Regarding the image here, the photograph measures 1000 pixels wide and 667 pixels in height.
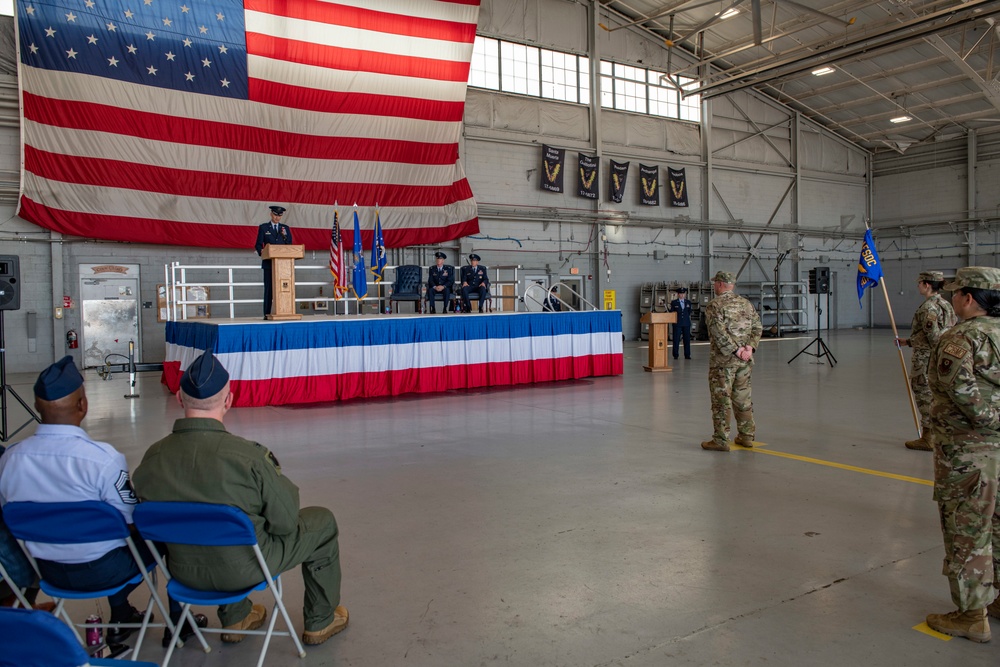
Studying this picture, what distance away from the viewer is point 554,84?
803 inches

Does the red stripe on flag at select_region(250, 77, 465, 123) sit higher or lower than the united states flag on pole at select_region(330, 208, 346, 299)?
higher

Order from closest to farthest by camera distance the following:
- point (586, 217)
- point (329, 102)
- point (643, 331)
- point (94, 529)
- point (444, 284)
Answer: point (94, 529) → point (444, 284) → point (329, 102) → point (586, 217) → point (643, 331)

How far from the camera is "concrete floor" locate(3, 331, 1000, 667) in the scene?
2693mm

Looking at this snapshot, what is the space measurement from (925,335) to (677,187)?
18.2 meters

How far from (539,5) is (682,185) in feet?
24.9

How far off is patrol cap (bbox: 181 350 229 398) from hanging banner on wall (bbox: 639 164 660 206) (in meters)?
21.0

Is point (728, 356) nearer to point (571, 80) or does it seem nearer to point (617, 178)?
point (617, 178)

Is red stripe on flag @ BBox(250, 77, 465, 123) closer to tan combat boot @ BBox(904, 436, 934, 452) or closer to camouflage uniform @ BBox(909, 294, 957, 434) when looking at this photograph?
camouflage uniform @ BBox(909, 294, 957, 434)

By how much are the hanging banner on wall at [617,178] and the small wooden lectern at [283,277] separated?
1394 centimetres

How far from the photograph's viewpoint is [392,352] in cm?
1008

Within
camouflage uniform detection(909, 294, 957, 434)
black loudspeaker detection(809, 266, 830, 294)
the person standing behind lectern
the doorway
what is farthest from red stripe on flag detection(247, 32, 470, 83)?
camouflage uniform detection(909, 294, 957, 434)

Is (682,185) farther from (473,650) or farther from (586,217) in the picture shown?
(473,650)

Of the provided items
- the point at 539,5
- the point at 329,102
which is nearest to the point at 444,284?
the point at 329,102

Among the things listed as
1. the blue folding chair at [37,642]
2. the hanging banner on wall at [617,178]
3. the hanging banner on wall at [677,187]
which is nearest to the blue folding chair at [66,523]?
the blue folding chair at [37,642]
